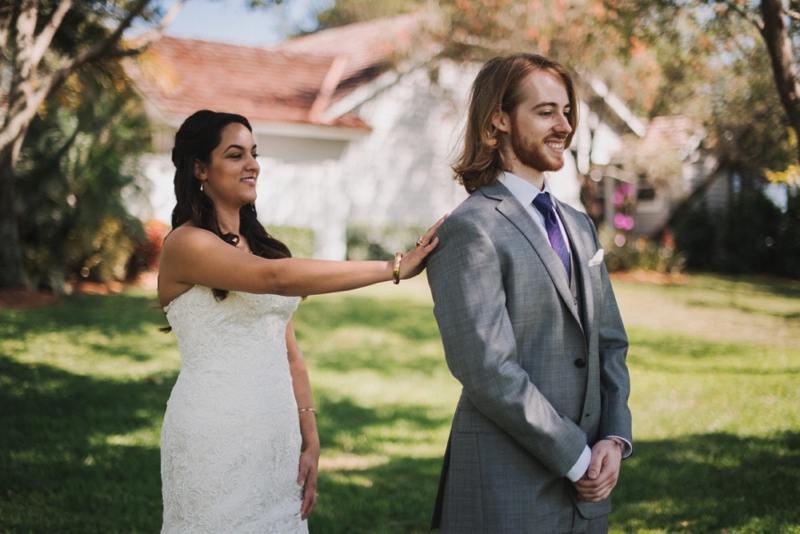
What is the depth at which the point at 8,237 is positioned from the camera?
34.4ft

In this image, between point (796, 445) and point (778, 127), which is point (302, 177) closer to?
point (778, 127)

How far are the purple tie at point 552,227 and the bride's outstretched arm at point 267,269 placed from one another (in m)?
0.40

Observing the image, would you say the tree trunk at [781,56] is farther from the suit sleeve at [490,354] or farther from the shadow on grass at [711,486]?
the suit sleeve at [490,354]

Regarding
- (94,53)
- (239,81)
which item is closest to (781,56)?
(94,53)

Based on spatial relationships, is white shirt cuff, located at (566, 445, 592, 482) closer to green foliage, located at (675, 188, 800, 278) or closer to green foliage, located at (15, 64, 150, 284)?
green foliage, located at (15, 64, 150, 284)

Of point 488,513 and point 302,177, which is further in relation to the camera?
point 302,177

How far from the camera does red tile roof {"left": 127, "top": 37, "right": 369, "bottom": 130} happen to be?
16906mm

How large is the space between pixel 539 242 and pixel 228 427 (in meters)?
1.40

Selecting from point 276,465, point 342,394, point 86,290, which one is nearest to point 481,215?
point 276,465

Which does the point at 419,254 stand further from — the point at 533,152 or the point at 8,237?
the point at 8,237

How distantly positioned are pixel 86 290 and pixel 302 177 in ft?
22.7

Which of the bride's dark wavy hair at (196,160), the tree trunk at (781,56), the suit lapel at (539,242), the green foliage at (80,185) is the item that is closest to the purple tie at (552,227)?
the suit lapel at (539,242)

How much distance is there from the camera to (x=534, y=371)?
89.3 inches

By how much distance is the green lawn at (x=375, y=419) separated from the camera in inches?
181
